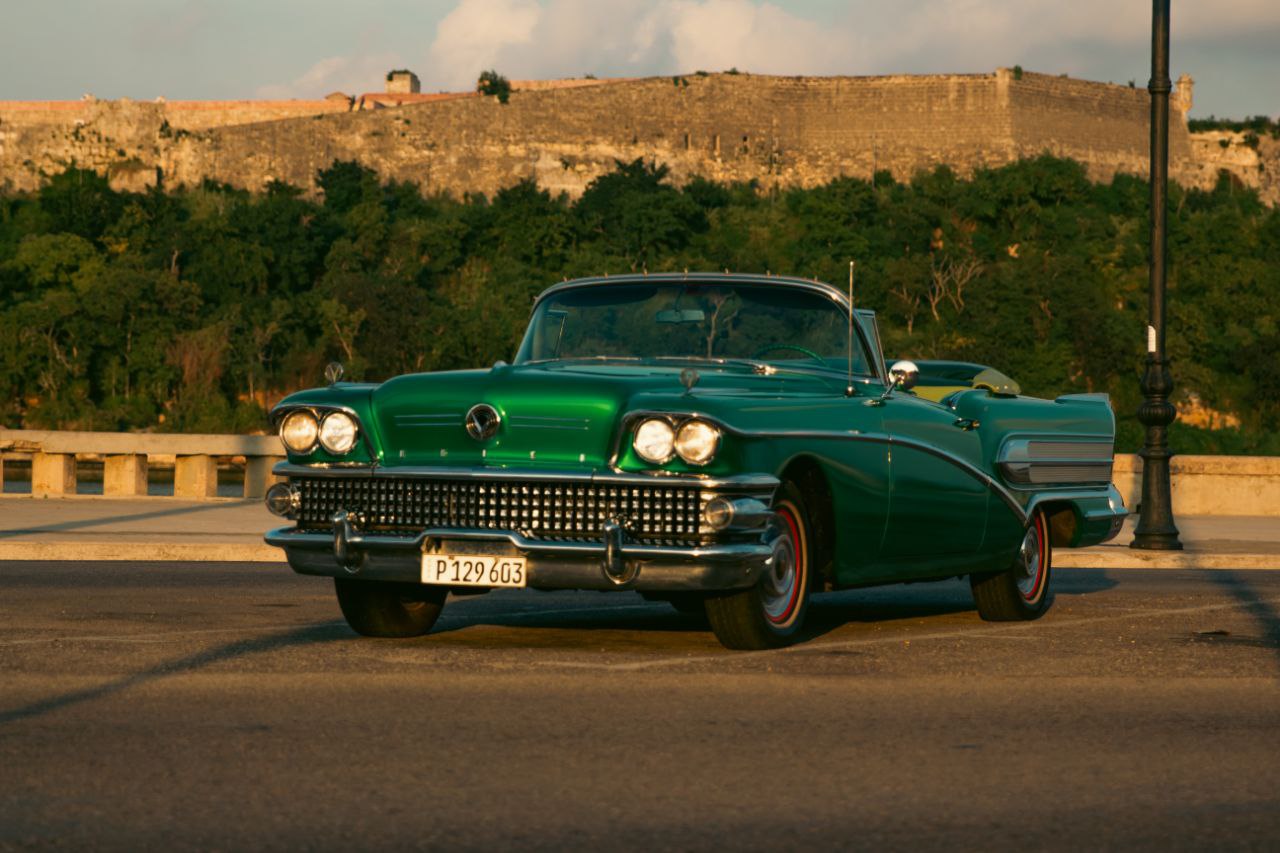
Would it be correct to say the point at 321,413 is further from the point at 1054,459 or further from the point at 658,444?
the point at 1054,459

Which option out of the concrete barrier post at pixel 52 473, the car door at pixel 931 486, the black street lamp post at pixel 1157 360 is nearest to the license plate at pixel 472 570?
the car door at pixel 931 486

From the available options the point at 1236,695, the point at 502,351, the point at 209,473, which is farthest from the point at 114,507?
the point at 502,351

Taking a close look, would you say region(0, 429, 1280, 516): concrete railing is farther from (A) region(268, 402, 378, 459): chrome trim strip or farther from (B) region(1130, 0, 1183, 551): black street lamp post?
(A) region(268, 402, 378, 459): chrome trim strip

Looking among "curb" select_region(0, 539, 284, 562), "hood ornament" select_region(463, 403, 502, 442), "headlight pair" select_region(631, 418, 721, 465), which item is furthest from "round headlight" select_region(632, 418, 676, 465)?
"curb" select_region(0, 539, 284, 562)

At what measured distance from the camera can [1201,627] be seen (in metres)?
10.2

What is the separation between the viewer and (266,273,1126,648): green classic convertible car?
809 centimetres

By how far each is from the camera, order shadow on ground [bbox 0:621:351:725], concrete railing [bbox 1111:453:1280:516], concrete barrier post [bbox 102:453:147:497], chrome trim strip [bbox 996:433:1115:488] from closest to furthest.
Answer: shadow on ground [bbox 0:621:351:725] < chrome trim strip [bbox 996:433:1115:488] < concrete barrier post [bbox 102:453:147:497] < concrete railing [bbox 1111:453:1280:516]

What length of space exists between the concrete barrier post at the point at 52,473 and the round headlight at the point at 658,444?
618 inches

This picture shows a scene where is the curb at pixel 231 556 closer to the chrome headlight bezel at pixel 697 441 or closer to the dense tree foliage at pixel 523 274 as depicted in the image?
the chrome headlight bezel at pixel 697 441

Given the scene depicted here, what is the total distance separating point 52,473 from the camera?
22.6 meters

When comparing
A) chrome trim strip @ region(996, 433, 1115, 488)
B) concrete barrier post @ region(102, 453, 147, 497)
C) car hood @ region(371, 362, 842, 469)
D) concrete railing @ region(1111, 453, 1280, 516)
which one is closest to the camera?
car hood @ region(371, 362, 842, 469)

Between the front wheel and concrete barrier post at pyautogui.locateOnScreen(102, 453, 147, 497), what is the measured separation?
15.1 meters

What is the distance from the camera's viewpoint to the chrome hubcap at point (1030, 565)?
1080 cm

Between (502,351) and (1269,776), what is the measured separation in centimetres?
7081
